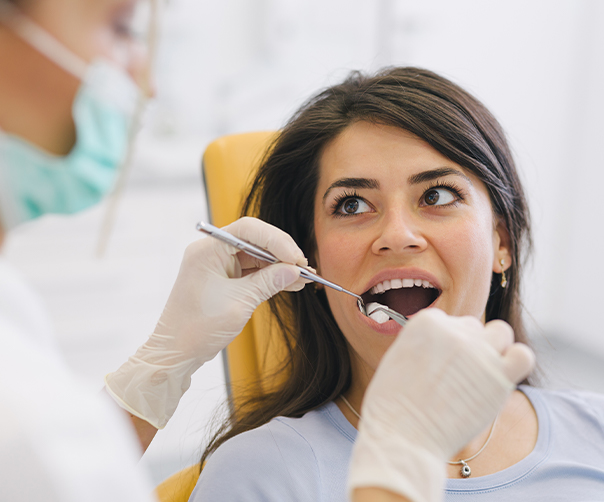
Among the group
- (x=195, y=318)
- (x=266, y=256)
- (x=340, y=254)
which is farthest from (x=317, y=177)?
(x=195, y=318)

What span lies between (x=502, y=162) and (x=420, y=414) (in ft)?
2.50

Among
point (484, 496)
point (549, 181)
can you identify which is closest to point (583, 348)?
point (549, 181)

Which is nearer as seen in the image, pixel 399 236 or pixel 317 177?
pixel 399 236

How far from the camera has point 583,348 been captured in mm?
3486

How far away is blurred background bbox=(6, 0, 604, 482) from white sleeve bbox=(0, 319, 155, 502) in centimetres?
193

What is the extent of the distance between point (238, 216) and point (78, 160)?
58cm

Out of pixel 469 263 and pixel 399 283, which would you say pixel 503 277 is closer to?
pixel 469 263

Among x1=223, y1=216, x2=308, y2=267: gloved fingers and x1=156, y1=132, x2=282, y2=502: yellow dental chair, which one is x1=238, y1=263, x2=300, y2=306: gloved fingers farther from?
x1=156, y1=132, x2=282, y2=502: yellow dental chair

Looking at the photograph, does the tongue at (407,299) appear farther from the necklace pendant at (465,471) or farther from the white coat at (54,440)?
the white coat at (54,440)

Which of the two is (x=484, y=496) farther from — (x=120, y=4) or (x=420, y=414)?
(x=120, y=4)

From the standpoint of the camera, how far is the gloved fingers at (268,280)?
1038 millimetres

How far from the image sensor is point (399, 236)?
1.07 m

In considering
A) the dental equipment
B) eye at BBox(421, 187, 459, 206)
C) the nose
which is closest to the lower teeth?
the dental equipment

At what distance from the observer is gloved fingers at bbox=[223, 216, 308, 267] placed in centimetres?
103
